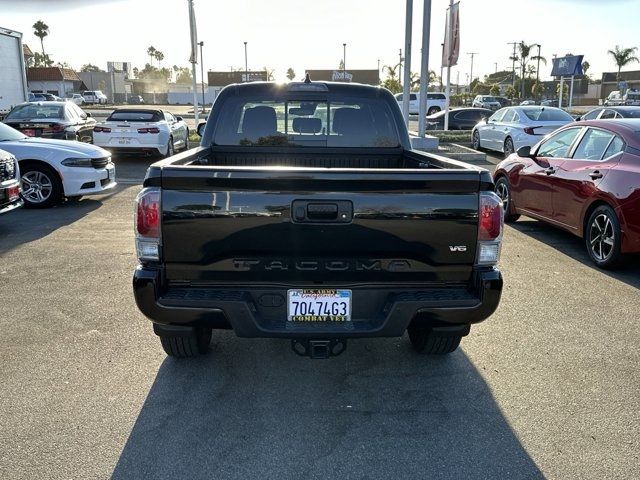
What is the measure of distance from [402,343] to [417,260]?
4.65 ft

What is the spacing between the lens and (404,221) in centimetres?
321

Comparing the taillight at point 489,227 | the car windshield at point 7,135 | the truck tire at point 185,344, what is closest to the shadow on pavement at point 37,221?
the car windshield at point 7,135

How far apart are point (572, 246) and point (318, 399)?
17.3 feet

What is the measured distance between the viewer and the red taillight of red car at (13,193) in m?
7.53

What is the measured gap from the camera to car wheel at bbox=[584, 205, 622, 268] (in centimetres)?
623

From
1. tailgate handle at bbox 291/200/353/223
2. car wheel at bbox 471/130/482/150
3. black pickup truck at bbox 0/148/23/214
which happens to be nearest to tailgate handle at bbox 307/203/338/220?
tailgate handle at bbox 291/200/353/223

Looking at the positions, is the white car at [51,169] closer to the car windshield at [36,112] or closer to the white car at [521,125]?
the car windshield at [36,112]

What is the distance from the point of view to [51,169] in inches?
383

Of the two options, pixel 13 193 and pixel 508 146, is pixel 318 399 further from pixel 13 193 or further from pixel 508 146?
pixel 508 146

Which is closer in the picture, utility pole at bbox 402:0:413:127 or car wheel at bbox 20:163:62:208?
car wheel at bbox 20:163:62:208

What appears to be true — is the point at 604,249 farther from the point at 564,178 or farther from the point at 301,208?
the point at 301,208

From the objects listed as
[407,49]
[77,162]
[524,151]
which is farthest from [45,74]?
[524,151]

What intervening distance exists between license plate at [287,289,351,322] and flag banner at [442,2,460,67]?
1994cm

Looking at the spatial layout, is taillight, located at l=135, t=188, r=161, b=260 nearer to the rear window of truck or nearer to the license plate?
the license plate
